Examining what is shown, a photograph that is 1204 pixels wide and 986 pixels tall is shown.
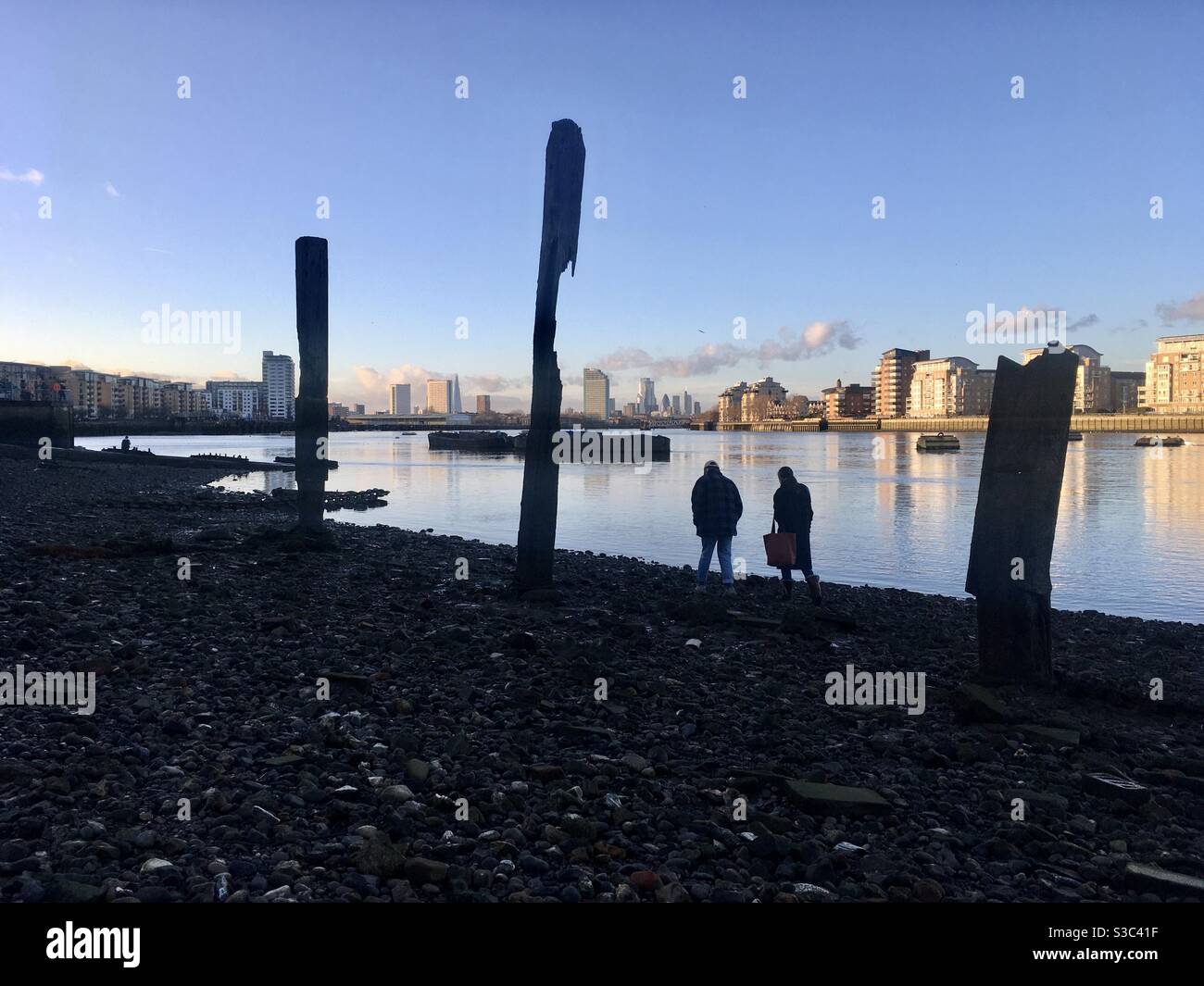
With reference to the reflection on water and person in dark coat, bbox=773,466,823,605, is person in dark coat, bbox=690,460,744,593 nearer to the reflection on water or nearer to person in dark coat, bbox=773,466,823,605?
person in dark coat, bbox=773,466,823,605

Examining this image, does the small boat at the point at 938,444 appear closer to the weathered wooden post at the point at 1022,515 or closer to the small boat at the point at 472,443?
the small boat at the point at 472,443

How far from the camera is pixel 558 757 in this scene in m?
7.02

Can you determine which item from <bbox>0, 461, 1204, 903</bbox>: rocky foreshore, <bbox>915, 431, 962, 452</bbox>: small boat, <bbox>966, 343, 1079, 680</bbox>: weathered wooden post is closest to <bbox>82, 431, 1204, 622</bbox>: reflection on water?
<bbox>966, 343, 1079, 680</bbox>: weathered wooden post

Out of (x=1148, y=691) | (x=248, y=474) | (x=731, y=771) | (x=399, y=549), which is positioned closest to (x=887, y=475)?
(x=248, y=474)

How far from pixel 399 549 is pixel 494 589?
688 centimetres

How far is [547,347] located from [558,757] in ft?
27.8

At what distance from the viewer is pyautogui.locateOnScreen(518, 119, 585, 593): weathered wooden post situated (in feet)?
45.2

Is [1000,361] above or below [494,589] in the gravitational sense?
above

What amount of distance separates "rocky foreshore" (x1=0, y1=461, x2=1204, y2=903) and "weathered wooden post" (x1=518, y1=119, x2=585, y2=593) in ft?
4.12

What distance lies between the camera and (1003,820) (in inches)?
244

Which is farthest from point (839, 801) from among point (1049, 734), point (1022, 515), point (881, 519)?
point (881, 519)

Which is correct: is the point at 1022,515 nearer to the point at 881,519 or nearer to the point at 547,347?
the point at 547,347

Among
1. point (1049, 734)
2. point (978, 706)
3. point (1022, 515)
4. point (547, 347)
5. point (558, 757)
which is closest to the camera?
point (558, 757)
